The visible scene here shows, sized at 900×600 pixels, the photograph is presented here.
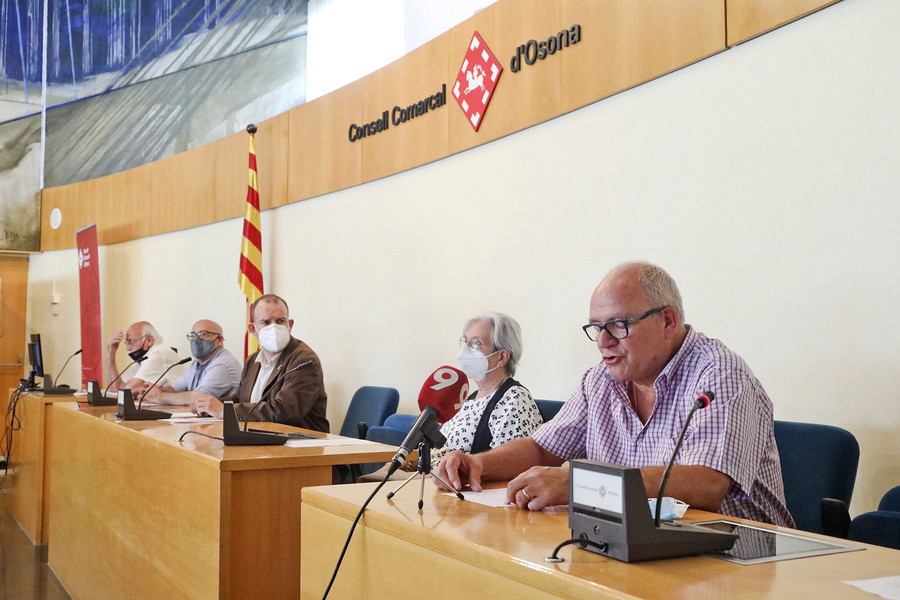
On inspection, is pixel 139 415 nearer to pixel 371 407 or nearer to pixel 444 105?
pixel 371 407

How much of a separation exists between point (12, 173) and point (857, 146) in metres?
9.03

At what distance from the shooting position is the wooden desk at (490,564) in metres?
0.98

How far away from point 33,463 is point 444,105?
3286 millimetres

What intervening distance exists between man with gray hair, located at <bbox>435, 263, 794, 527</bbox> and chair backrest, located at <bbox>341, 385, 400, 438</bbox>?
217 centimetres

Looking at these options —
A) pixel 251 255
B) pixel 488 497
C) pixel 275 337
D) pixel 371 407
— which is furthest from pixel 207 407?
pixel 488 497

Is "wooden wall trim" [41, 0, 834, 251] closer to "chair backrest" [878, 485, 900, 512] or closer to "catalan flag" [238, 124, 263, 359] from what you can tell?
"catalan flag" [238, 124, 263, 359]

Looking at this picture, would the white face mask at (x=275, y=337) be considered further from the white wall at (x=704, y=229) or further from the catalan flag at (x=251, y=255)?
the catalan flag at (x=251, y=255)

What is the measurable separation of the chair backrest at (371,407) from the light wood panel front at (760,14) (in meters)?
2.47

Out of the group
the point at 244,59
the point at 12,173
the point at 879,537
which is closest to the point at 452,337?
the point at 879,537

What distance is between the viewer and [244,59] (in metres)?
7.88

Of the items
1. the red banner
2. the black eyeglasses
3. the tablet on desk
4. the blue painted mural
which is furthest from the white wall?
the blue painted mural

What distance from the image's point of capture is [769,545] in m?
1.21

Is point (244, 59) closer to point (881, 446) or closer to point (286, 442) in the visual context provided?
point (286, 442)

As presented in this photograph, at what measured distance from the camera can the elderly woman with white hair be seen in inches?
106
